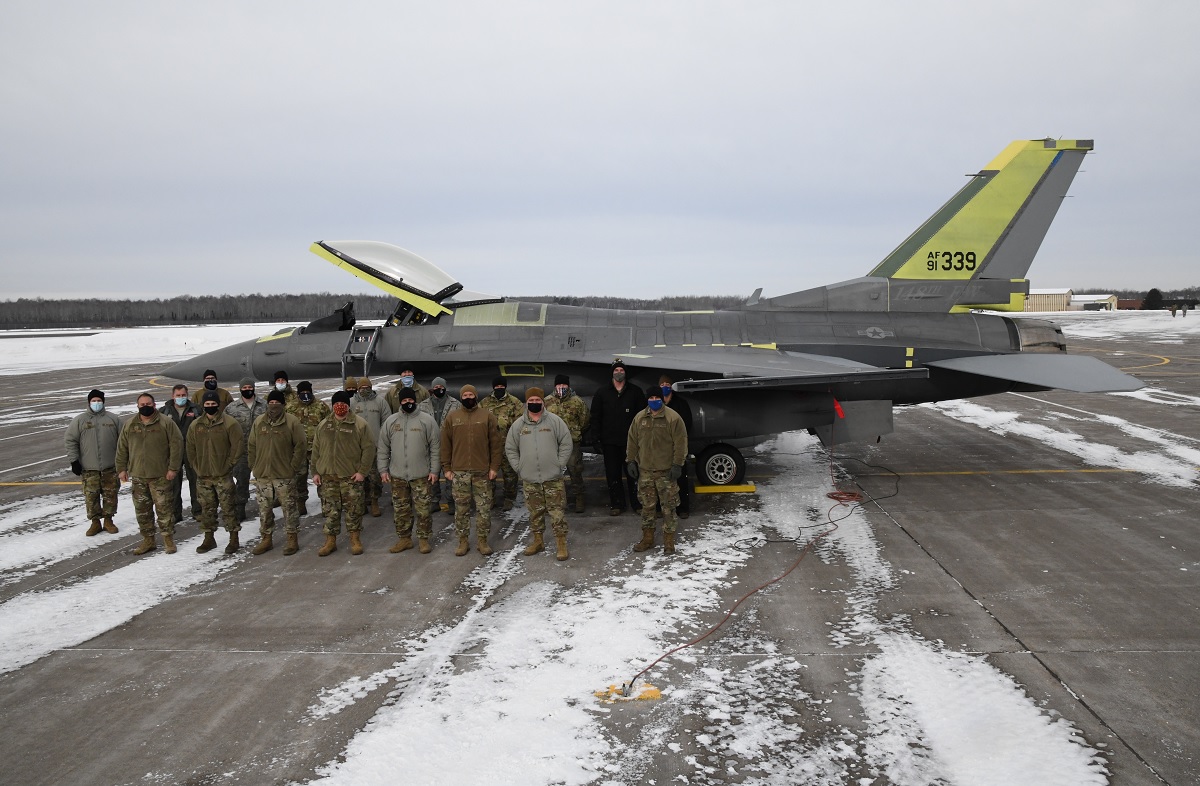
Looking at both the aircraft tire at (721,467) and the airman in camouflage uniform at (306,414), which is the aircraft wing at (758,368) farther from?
the airman in camouflage uniform at (306,414)

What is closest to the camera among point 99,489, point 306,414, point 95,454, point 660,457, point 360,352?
point 660,457

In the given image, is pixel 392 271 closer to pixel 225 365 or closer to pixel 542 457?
pixel 225 365

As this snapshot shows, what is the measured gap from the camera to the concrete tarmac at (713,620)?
147 inches

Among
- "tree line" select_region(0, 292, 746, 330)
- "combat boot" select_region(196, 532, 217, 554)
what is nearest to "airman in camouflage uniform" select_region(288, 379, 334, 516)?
"combat boot" select_region(196, 532, 217, 554)

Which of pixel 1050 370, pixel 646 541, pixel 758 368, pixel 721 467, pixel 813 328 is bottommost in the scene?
pixel 646 541

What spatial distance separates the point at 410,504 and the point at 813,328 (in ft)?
21.0

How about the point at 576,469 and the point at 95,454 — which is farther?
the point at 576,469

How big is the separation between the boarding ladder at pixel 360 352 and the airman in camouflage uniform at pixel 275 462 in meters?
2.80

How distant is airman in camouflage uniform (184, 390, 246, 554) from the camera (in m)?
6.87

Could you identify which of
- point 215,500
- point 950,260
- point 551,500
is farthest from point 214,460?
point 950,260

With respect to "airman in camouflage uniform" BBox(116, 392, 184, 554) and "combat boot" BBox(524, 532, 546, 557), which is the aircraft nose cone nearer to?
"airman in camouflage uniform" BBox(116, 392, 184, 554)

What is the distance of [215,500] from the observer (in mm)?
7082

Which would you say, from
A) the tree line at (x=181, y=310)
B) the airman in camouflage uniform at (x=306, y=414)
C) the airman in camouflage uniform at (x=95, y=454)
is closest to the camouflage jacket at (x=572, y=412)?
the airman in camouflage uniform at (x=306, y=414)

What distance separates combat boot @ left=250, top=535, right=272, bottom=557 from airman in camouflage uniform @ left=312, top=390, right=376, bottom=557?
1.90 ft
